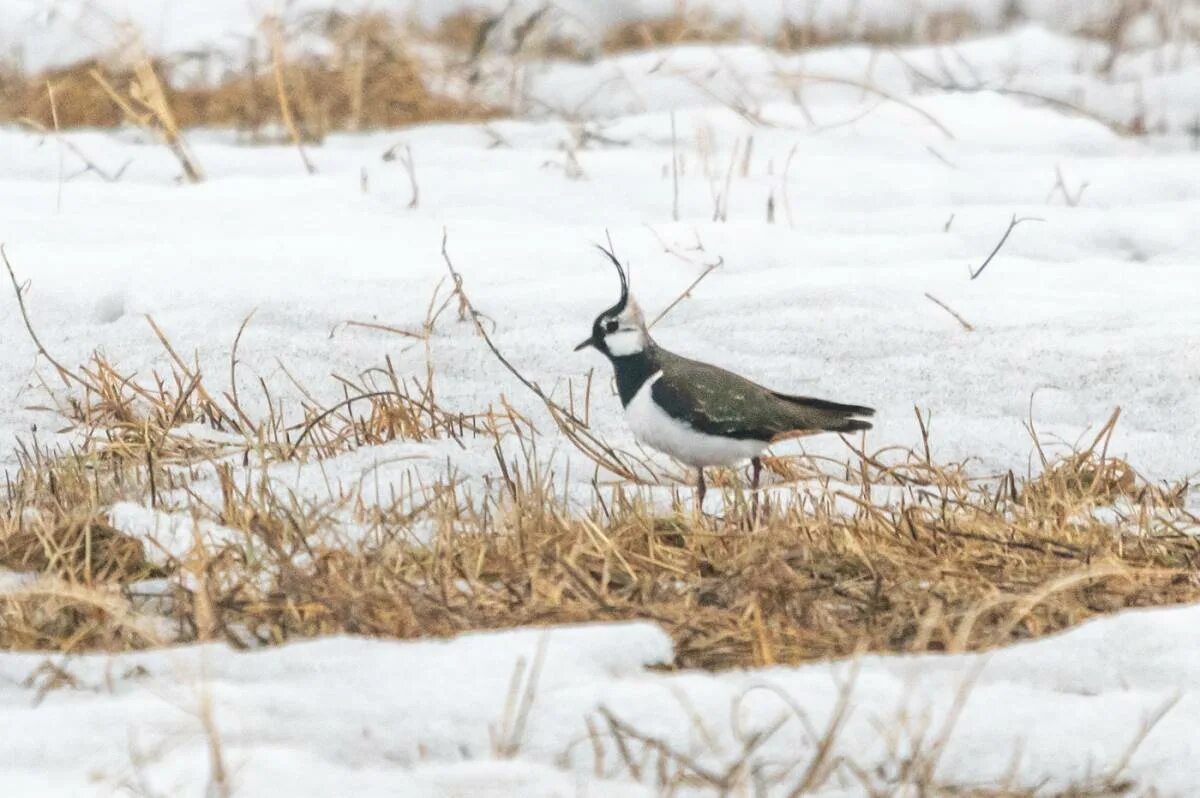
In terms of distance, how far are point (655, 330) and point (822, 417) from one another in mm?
969

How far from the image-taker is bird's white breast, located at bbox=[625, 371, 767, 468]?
3.73 m

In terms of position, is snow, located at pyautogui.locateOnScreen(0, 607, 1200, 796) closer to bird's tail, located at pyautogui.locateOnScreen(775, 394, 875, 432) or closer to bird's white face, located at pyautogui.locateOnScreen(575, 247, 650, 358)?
bird's tail, located at pyautogui.locateOnScreen(775, 394, 875, 432)

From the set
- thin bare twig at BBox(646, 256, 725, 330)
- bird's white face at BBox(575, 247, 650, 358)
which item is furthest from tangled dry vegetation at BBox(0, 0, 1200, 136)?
bird's white face at BBox(575, 247, 650, 358)

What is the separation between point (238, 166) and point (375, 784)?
15.3 ft

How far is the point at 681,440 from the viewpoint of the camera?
3.75 m

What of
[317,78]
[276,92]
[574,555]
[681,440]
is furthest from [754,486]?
[317,78]

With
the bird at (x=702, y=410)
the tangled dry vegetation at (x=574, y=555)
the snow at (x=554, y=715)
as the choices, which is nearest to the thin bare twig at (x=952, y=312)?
the tangled dry vegetation at (x=574, y=555)

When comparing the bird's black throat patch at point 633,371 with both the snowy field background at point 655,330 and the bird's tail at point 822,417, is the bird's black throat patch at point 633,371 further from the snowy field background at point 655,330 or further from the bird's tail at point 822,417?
the bird's tail at point 822,417

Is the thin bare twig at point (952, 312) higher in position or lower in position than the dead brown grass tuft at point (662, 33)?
lower

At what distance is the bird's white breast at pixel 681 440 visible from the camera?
373 cm

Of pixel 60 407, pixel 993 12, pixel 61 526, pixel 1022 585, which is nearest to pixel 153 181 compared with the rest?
pixel 60 407

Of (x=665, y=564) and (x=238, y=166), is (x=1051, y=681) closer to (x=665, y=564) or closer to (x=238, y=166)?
(x=665, y=564)

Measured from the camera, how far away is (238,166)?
6453 millimetres

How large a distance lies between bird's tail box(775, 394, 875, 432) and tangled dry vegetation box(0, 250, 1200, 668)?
65 mm
